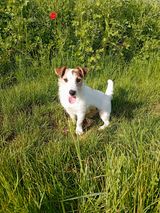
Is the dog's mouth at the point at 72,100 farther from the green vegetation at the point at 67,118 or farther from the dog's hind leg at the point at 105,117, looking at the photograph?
the dog's hind leg at the point at 105,117

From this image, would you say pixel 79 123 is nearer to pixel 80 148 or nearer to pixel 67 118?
pixel 67 118

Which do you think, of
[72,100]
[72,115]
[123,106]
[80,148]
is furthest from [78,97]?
[123,106]

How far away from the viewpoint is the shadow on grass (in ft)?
12.4

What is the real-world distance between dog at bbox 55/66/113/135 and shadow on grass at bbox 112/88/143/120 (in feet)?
0.80

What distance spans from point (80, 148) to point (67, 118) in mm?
730

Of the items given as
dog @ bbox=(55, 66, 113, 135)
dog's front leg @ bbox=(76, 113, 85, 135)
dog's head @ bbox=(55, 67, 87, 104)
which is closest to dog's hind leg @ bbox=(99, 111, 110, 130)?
dog @ bbox=(55, 66, 113, 135)

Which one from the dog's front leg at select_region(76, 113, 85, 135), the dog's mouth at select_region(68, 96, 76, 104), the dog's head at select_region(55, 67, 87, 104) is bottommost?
the dog's front leg at select_region(76, 113, 85, 135)

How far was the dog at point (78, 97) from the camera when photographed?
312 centimetres

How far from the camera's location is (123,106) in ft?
12.8

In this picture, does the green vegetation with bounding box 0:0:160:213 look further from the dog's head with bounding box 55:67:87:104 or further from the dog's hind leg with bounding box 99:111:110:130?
the dog's head with bounding box 55:67:87:104

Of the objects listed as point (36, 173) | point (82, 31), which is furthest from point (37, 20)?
point (36, 173)

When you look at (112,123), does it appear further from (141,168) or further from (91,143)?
(141,168)

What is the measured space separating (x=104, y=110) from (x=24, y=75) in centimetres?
119

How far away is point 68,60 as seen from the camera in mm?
4359
